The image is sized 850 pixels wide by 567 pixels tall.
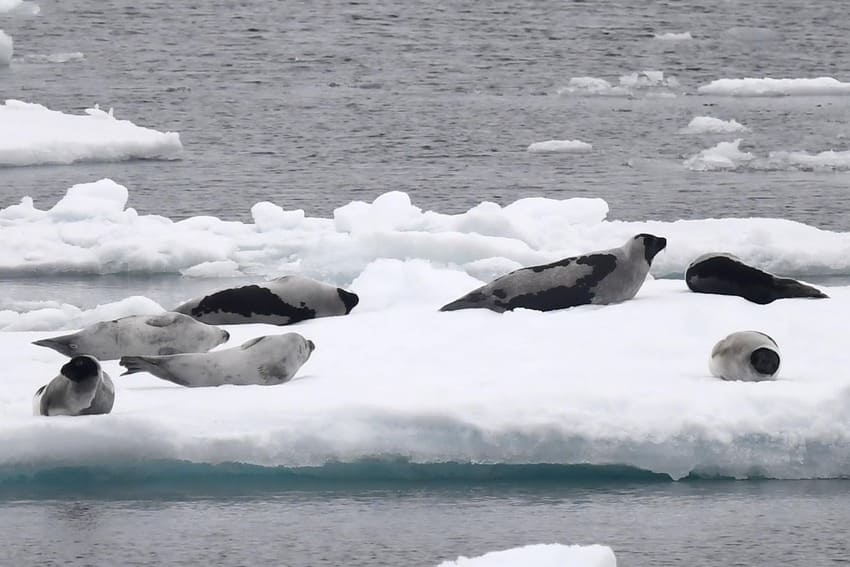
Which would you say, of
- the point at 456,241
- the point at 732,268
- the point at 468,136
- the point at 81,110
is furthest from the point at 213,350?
the point at 81,110

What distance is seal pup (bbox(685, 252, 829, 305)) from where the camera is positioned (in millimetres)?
9227

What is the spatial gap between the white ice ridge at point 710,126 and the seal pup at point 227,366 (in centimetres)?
1591

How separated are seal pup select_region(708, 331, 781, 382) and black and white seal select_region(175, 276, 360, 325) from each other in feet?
9.27

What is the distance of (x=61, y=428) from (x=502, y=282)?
3.29m

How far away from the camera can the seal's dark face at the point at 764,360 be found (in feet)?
24.4

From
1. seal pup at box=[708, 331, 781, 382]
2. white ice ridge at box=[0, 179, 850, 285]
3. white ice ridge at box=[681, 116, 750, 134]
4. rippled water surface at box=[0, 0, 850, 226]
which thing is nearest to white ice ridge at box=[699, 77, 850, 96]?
rippled water surface at box=[0, 0, 850, 226]

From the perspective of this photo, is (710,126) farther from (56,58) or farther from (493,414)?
(493,414)

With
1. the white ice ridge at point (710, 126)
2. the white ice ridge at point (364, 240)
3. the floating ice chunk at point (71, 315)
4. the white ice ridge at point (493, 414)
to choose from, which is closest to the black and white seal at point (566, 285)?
the white ice ridge at point (493, 414)

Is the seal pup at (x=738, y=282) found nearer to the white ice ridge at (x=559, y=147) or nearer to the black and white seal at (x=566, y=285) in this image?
the black and white seal at (x=566, y=285)

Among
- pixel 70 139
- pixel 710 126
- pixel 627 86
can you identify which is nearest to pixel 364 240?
pixel 70 139

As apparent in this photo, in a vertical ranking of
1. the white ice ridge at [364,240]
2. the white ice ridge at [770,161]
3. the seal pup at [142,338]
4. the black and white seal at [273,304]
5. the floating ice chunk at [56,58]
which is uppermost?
the floating ice chunk at [56,58]

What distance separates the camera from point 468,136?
76.3 ft

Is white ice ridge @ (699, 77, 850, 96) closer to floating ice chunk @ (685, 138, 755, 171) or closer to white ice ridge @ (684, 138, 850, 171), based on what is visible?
floating ice chunk @ (685, 138, 755, 171)

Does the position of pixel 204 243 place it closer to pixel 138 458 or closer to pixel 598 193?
pixel 598 193
